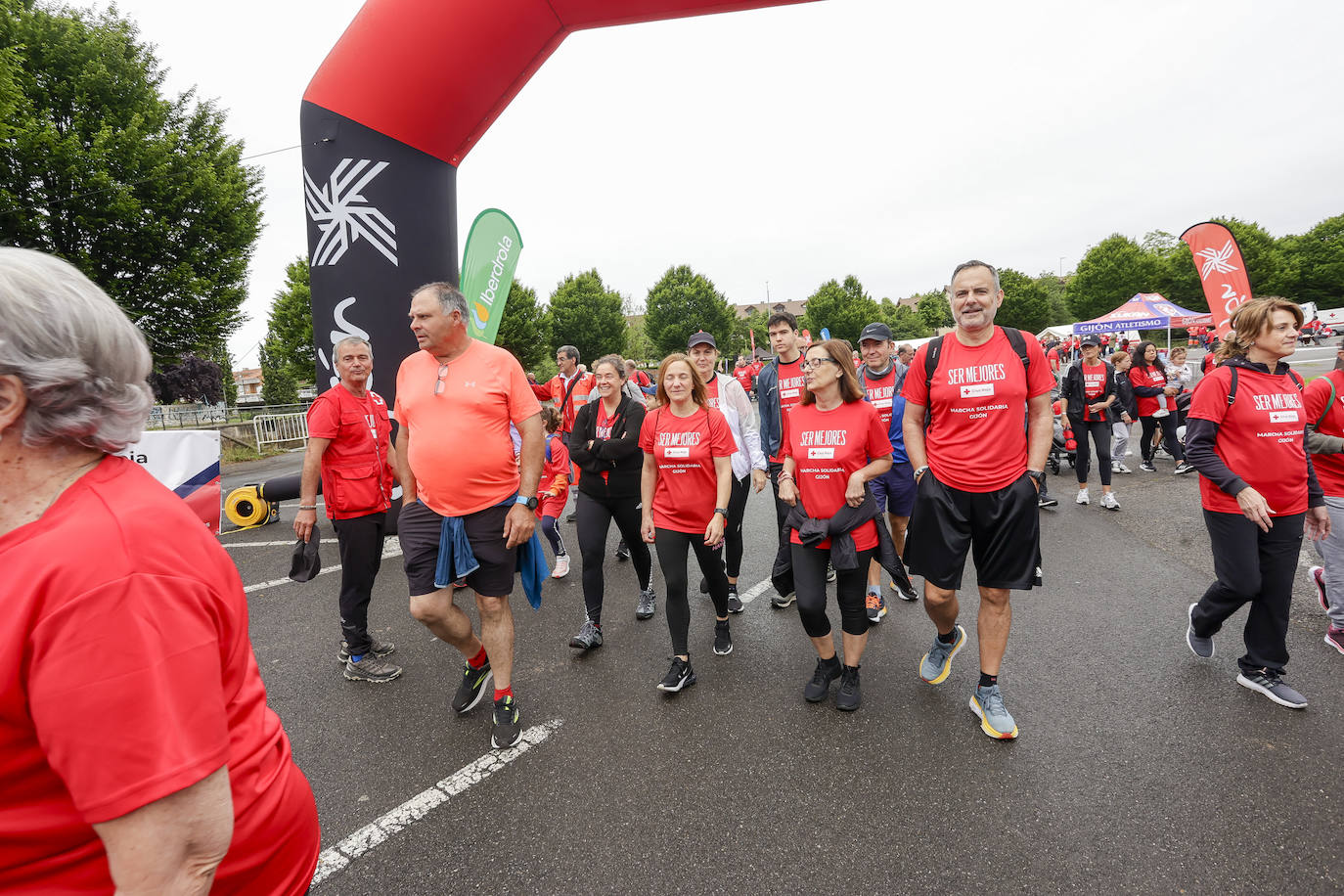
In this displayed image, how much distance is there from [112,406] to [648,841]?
2.20 meters

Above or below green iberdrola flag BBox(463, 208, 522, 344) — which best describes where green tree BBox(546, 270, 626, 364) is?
above

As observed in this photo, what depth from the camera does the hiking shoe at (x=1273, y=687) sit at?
2934mm

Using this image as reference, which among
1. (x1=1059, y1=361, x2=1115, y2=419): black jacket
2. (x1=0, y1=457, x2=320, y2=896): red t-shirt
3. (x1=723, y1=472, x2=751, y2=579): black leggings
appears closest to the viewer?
(x1=0, y1=457, x2=320, y2=896): red t-shirt

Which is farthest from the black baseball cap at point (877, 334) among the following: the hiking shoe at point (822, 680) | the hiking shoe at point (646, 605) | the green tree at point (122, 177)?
the green tree at point (122, 177)

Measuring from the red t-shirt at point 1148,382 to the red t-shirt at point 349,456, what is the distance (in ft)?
33.2

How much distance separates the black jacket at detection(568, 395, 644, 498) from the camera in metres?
4.14

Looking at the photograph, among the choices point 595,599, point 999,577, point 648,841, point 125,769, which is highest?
point 125,769

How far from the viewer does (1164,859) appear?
6.84 feet

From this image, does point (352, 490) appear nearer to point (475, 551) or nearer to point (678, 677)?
point (475, 551)

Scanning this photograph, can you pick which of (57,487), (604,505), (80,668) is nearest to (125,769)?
(80,668)

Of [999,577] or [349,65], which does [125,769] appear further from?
[349,65]

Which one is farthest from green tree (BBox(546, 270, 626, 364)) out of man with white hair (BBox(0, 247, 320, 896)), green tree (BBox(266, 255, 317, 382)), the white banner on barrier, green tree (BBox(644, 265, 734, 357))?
man with white hair (BBox(0, 247, 320, 896))

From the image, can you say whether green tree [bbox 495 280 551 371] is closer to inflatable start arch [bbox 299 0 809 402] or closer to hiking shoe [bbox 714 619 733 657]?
inflatable start arch [bbox 299 0 809 402]

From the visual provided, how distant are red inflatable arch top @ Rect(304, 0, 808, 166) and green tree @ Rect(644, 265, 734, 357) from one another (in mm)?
45757
